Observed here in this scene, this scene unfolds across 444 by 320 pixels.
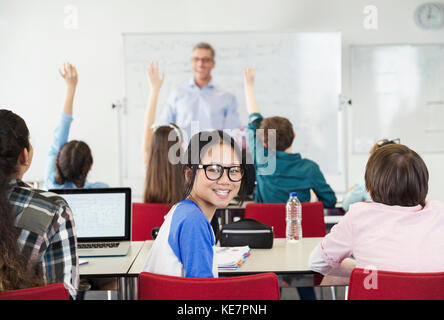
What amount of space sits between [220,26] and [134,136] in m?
1.38

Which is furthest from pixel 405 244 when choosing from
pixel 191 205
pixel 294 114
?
pixel 294 114

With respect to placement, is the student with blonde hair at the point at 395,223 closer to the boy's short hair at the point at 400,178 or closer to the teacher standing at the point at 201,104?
the boy's short hair at the point at 400,178

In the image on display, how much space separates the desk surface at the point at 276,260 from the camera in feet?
6.22

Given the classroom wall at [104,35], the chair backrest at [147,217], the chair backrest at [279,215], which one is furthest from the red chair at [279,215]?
the classroom wall at [104,35]

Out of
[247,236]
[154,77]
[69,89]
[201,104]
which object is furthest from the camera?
[201,104]

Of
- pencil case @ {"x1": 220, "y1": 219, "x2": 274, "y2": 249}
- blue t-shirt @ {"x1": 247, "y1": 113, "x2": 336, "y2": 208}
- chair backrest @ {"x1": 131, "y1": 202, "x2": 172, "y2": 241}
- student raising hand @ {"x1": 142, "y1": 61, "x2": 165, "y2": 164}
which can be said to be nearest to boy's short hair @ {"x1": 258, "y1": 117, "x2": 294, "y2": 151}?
blue t-shirt @ {"x1": 247, "y1": 113, "x2": 336, "y2": 208}

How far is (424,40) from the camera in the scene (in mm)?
5145

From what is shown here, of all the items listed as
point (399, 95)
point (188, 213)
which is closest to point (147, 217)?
point (188, 213)

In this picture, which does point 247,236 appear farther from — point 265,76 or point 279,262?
point 265,76

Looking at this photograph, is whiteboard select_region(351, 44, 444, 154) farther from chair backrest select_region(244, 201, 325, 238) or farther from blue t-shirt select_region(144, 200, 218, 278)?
blue t-shirt select_region(144, 200, 218, 278)

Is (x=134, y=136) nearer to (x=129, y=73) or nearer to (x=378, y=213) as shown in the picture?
(x=129, y=73)

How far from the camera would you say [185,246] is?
1394 millimetres

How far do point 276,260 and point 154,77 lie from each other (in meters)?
3.15

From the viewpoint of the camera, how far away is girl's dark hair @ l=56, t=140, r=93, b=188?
8.78 feet
